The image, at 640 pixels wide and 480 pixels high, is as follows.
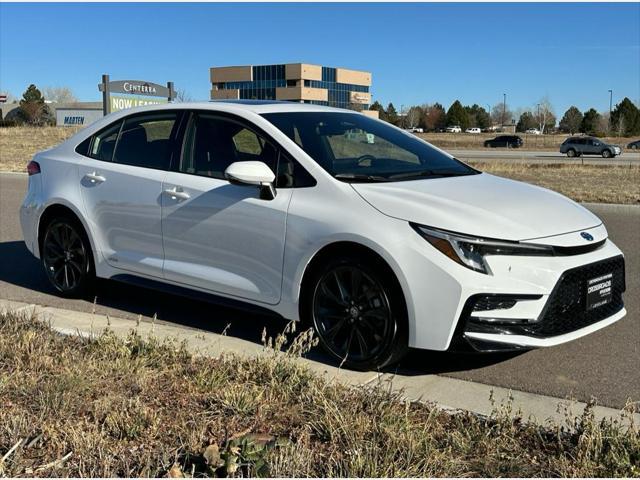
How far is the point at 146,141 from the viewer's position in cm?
574

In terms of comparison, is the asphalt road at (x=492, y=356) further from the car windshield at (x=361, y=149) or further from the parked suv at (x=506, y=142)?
the parked suv at (x=506, y=142)

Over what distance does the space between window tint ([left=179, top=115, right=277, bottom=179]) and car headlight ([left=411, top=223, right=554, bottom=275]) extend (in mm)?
1618

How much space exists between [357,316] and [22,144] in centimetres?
3601

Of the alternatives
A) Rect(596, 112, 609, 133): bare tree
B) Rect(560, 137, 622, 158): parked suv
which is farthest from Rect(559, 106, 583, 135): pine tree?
Rect(560, 137, 622, 158): parked suv

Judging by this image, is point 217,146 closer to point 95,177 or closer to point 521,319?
point 95,177

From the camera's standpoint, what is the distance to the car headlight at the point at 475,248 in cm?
396

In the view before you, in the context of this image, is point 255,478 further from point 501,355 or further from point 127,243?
point 127,243

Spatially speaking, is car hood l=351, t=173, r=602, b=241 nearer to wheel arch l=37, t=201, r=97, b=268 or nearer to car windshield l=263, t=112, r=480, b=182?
car windshield l=263, t=112, r=480, b=182

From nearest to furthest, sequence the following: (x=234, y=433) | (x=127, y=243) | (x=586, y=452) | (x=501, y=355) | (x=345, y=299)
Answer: (x=586, y=452), (x=234, y=433), (x=345, y=299), (x=501, y=355), (x=127, y=243)

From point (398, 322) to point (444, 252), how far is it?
0.51 metres

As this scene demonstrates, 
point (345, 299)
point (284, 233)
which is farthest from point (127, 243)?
point (345, 299)

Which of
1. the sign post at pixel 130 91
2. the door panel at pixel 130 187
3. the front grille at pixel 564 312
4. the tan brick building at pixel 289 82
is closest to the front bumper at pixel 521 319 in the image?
the front grille at pixel 564 312

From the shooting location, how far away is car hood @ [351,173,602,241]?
4.04 metres

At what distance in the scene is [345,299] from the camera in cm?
439
